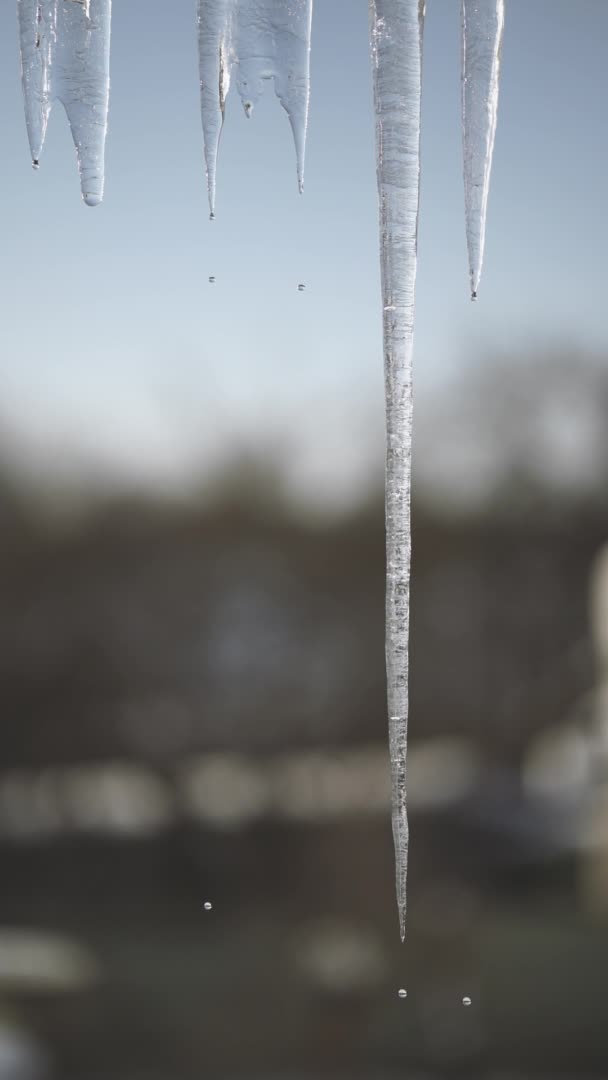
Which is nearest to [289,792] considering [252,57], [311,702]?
[311,702]

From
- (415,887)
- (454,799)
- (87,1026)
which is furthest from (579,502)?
(87,1026)

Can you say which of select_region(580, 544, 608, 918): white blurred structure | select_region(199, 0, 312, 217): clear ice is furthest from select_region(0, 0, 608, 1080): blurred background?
select_region(199, 0, 312, 217): clear ice

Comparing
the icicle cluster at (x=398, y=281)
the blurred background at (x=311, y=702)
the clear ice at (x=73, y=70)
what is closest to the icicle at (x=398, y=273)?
the icicle cluster at (x=398, y=281)

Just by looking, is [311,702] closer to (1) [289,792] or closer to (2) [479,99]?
(1) [289,792]

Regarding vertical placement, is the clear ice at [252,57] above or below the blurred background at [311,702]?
Result: above

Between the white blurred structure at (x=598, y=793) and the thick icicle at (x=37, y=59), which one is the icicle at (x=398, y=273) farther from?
the white blurred structure at (x=598, y=793)

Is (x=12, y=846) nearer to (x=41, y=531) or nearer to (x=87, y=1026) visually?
(x=87, y=1026)
